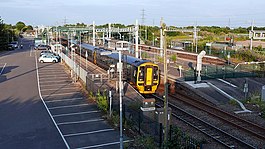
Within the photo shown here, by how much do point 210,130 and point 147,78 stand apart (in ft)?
20.9

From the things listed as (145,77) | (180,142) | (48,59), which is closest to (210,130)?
(180,142)

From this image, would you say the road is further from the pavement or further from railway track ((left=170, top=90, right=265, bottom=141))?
railway track ((left=170, top=90, right=265, bottom=141))

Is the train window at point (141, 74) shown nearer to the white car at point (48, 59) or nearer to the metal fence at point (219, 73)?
the metal fence at point (219, 73)

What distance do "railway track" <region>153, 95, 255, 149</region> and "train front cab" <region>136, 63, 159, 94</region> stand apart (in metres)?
2.26

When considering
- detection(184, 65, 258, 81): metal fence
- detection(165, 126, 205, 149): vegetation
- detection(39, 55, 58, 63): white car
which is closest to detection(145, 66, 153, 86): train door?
detection(184, 65, 258, 81): metal fence

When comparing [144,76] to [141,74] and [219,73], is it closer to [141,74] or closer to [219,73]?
[141,74]

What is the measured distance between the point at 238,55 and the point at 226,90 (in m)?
14.3

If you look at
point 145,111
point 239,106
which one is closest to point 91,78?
point 145,111

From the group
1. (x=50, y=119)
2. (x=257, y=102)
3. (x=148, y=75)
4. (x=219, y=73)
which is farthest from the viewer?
(x=219, y=73)

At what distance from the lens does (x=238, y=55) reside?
34875 millimetres

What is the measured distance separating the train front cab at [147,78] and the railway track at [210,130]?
7.41 ft

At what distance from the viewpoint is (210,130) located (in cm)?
1459

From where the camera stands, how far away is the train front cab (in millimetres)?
19672

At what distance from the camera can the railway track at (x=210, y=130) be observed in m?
12.7
